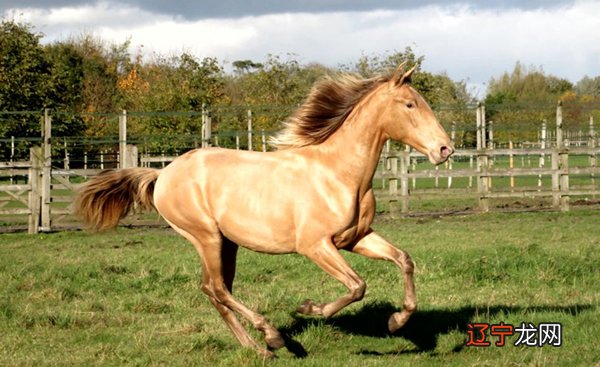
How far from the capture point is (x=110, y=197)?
7750 millimetres

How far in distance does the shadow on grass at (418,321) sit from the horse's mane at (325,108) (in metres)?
1.60

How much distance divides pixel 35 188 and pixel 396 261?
1302 cm

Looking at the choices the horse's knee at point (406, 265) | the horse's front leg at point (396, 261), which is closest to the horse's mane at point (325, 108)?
the horse's front leg at point (396, 261)

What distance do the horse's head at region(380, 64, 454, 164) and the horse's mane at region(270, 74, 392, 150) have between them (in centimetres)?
23

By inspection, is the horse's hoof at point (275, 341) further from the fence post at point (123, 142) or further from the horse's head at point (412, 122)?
the fence post at point (123, 142)

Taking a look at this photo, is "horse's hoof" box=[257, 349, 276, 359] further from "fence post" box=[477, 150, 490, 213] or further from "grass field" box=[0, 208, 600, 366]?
"fence post" box=[477, 150, 490, 213]

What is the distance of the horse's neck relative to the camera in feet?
21.2

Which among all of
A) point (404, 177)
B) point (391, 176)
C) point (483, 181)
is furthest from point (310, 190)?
point (483, 181)

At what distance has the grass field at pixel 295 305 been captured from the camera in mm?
6266

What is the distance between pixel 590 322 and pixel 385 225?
10267mm

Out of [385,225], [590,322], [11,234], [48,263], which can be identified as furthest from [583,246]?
[11,234]

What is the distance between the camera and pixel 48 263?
11.3 metres

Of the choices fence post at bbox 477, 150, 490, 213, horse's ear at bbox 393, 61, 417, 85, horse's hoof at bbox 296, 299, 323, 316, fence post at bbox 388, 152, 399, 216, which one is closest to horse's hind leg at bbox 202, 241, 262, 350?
horse's hoof at bbox 296, 299, 323, 316

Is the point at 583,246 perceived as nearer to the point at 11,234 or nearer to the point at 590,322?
the point at 590,322
